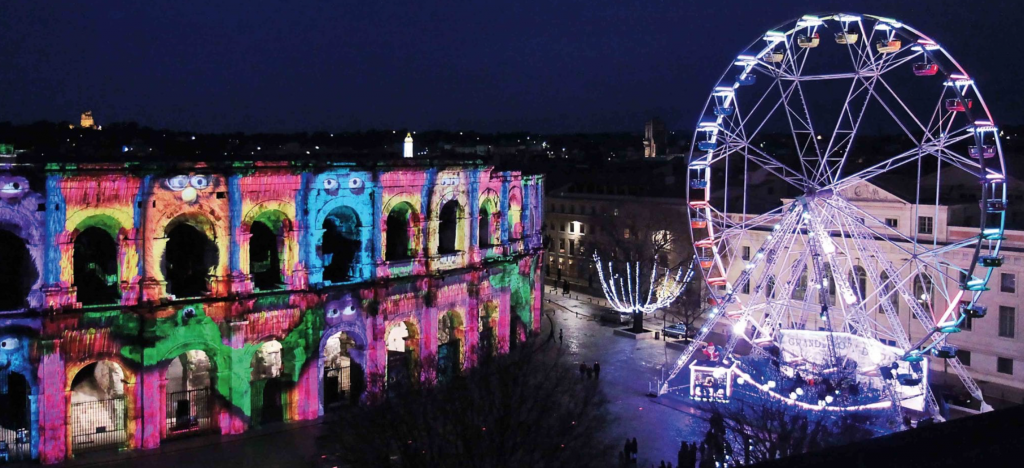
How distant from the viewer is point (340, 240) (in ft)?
150

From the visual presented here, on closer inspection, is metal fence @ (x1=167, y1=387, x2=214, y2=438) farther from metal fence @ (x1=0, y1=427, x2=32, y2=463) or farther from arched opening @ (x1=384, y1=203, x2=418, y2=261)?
arched opening @ (x1=384, y1=203, x2=418, y2=261)

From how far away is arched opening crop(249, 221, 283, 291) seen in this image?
42719 millimetres

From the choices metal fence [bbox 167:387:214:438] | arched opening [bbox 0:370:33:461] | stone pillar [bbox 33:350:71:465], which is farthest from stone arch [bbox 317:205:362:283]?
arched opening [bbox 0:370:33:461]

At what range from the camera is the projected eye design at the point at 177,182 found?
36.5 m

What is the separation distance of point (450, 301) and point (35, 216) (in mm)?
19033

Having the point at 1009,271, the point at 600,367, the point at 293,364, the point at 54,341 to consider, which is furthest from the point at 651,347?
the point at 54,341

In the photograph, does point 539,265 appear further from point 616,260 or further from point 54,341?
point 54,341

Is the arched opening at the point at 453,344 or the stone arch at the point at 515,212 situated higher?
the stone arch at the point at 515,212

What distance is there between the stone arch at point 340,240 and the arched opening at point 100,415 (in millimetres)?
10234

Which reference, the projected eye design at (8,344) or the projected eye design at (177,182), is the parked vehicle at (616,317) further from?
the projected eye design at (8,344)

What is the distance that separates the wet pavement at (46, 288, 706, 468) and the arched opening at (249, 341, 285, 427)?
38.6 inches

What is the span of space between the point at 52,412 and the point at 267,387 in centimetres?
953

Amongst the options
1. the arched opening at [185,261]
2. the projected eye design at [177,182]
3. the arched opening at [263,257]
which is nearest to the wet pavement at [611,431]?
the arched opening at [185,261]

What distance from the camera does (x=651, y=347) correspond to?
2202 inches
